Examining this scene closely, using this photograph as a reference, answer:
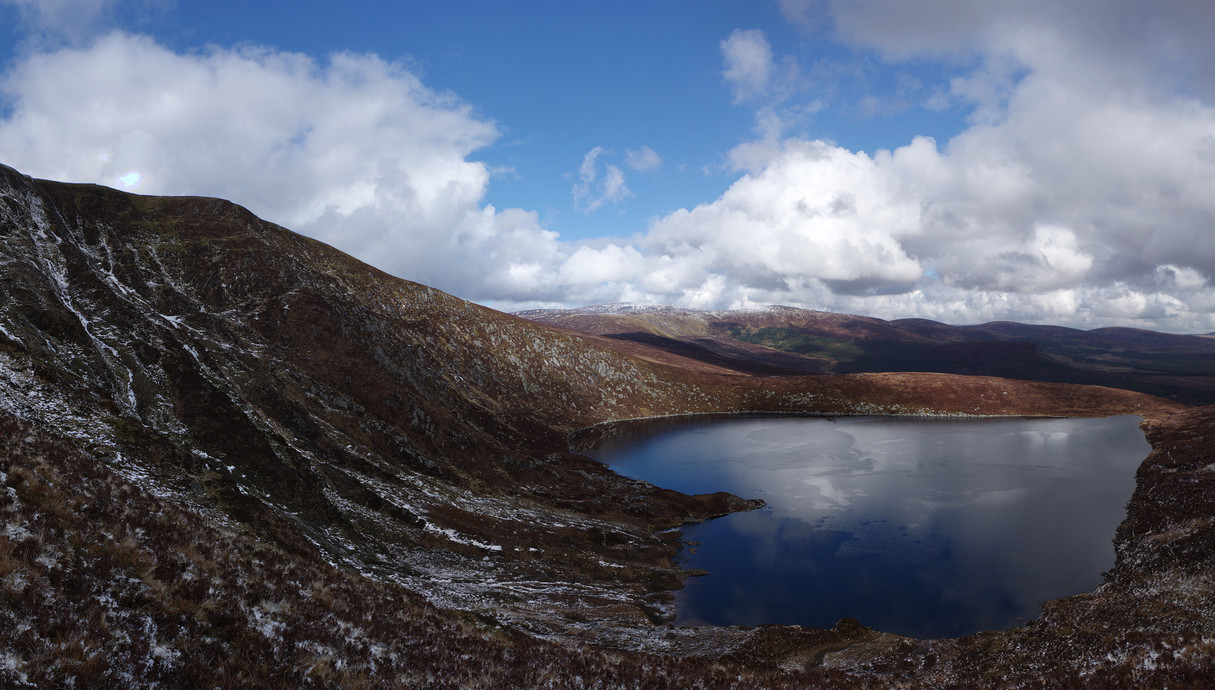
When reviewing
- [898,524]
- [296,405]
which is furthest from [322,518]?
[898,524]

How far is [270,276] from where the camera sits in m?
84.4

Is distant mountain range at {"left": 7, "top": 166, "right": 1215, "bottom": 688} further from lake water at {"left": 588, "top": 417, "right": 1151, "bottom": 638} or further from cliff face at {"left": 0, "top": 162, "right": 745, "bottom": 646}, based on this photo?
lake water at {"left": 588, "top": 417, "right": 1151, "bottom": 638}

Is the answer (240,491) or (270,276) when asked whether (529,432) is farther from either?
(240,491)

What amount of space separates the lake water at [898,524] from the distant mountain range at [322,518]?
12.6 feet

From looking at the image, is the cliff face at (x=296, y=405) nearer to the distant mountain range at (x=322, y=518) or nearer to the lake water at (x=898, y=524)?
the distant mountain range at (x=322, y=518)

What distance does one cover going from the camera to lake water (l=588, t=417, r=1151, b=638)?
40.6 metres

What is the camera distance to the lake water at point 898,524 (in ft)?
133

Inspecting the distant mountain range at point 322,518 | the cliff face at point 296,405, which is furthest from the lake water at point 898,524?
the cliff face at point 296,405

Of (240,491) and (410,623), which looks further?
(240,491)

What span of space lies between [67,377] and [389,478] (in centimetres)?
2553

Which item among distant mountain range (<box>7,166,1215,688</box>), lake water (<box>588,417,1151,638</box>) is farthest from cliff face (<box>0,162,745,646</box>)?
lake water (<box>588,417,1151,638</box>)

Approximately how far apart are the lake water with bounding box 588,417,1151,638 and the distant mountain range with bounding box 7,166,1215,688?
3850 millimetres

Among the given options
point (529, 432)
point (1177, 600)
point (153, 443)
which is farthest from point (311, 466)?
point (1177, 600)

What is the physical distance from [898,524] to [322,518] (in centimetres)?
5828
